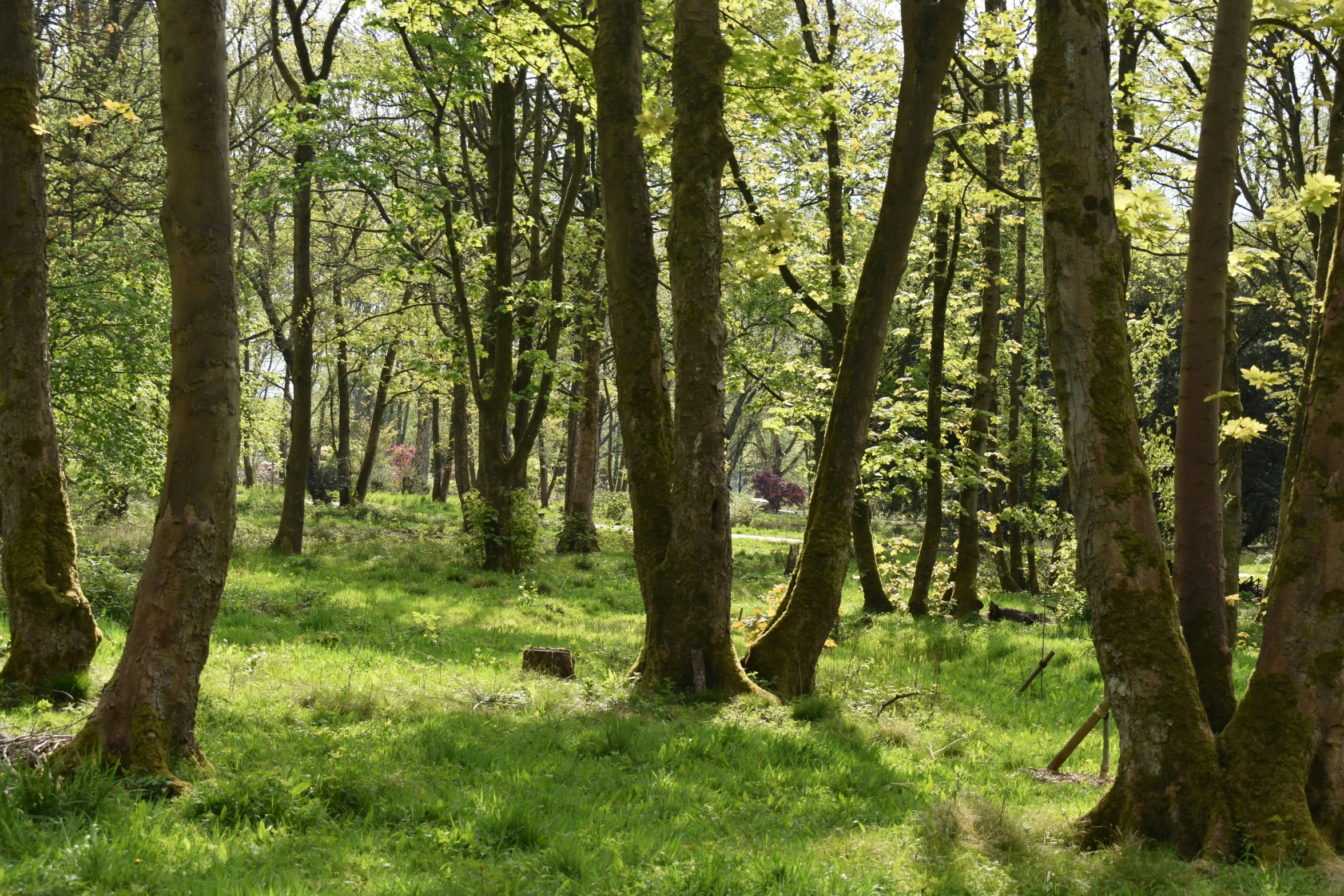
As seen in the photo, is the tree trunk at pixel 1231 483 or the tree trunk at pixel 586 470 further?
the tree trunk at pixel 586 470

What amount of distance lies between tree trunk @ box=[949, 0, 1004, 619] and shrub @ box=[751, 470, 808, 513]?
4378 cm

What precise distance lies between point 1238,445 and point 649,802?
29.7ft

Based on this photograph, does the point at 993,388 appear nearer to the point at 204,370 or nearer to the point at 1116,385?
the point at 1116,385

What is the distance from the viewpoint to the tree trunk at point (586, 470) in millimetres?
21109

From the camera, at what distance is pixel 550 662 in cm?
874

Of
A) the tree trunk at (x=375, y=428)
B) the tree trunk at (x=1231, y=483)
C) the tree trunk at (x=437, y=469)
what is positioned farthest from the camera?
the tree trunk at (x=437, y=469)

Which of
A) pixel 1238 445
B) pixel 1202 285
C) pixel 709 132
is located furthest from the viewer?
pixel 1238 445

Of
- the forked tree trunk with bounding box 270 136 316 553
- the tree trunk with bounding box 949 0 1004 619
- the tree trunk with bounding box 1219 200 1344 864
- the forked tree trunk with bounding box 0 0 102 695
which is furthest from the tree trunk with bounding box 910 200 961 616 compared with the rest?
the forked tree trunk with bounding box 270 136 316 553

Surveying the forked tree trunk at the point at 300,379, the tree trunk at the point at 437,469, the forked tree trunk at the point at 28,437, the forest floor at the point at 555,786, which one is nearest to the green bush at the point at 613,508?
the tree trunk at the point at 437,469

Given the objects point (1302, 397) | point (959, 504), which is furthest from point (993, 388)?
point (1302, 397)

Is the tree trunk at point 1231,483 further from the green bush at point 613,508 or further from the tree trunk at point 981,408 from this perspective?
the green bush at point 613,508

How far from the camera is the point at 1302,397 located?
9.29 metres

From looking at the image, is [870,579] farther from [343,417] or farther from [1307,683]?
[343,417]

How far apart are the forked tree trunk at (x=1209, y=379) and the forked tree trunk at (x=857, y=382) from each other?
128 inches
